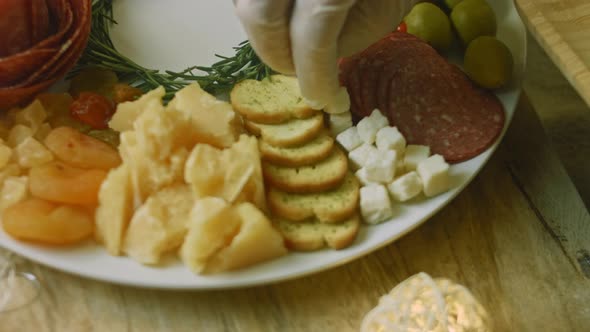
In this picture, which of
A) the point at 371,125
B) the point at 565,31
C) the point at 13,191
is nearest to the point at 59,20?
the point at 13,191

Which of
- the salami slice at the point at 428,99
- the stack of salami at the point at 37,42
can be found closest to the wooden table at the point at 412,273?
the salami slice at the point at 428,99

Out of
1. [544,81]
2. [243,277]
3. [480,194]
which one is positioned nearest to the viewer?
[243,277]

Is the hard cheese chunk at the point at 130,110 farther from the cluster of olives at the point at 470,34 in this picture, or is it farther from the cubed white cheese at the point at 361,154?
the cluster of olives at the point at 470,34

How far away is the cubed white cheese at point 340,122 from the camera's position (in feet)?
4.61

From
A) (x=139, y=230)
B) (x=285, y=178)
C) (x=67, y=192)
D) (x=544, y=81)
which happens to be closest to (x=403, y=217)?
(x=285, y=178)

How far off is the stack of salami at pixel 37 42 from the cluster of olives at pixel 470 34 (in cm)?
70

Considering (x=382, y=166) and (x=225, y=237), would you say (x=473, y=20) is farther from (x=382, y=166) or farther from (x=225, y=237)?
(x=225, y=237)

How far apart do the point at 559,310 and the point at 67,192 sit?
0.84 metres

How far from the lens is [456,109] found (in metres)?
1.45

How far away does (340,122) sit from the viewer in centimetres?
141

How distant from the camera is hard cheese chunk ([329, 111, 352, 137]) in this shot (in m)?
1.41

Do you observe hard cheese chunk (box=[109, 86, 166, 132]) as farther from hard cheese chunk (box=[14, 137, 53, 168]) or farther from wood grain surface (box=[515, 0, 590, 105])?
wood grain surface (box=[515, 0, 590, 105])

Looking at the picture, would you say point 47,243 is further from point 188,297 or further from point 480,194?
point 480,194

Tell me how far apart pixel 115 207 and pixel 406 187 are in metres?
0.49
